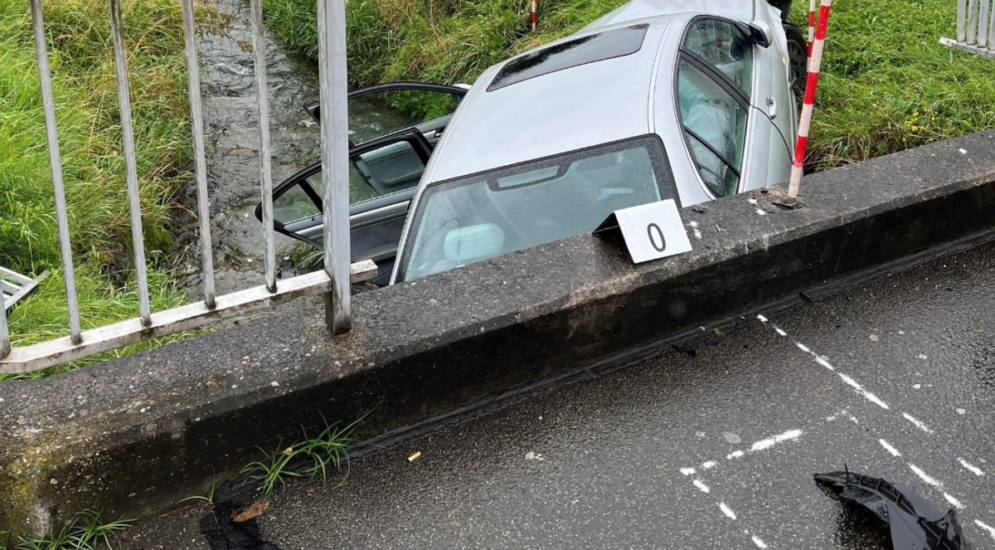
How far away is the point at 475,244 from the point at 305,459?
52.3 inches

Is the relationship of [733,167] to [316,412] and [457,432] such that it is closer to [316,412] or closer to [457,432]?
[457,432]

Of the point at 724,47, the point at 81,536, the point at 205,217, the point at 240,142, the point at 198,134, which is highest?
the point at 198,134

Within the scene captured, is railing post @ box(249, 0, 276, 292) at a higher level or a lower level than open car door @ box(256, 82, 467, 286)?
higher

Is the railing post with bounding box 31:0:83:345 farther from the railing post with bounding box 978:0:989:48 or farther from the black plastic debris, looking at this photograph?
the railing post with bounding box 978:0:989:48

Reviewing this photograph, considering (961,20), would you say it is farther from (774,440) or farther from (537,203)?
(774,440)

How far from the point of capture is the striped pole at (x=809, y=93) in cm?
367

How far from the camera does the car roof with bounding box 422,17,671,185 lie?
4219mm

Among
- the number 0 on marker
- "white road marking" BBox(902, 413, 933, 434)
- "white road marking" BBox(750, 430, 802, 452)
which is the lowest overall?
"white road marking" BBox(750, 430, 802, 452)

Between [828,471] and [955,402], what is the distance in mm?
685

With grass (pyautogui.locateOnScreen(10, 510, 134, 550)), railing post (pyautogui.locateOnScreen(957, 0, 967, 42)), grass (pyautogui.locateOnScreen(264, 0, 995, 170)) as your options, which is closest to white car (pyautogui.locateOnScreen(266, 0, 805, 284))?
grass (pyautogui.locateOnScreen(264, 0, 995, 170))

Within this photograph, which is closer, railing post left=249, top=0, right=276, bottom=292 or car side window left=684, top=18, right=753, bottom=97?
railing post left=249, top=0, right=276, bottom=292

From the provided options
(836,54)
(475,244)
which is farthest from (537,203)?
(836,54)

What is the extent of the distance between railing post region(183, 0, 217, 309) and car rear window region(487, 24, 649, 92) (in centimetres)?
271

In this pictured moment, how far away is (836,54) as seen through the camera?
7.55 meters
